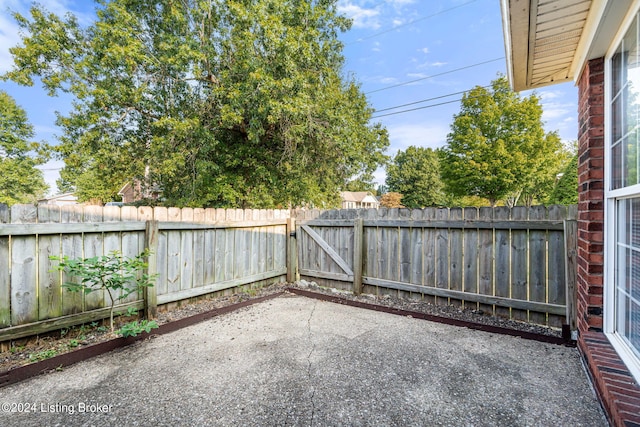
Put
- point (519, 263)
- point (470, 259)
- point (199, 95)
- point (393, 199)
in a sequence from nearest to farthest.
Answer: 1. point (519, 263)
2. point (470, 259)
3. point (199, 95)
4. point (393, 199)

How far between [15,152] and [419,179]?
3441 cm

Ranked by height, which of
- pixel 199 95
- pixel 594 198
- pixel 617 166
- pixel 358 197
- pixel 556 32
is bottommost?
pixel 594 198

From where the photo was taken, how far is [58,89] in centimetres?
744

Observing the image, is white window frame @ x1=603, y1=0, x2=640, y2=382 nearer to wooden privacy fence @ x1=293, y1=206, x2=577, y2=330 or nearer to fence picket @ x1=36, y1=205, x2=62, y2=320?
wooden privacy fence @ x1=293, y1=206, x2=577, y2=330

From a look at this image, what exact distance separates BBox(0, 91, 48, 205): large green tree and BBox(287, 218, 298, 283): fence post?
22.3 meters

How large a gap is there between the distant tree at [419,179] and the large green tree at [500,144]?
48.1 feet

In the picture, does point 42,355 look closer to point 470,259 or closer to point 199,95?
point 470,259

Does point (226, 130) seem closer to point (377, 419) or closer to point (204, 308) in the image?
point (204, 308)

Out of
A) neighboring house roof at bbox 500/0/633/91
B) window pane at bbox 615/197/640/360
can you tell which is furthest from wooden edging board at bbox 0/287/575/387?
neighboring house roof at bbox 500/0/633/91

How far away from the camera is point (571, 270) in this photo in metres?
2.81

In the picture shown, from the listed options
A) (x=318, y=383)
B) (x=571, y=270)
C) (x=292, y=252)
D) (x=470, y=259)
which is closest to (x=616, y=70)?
(x=571, y=270)

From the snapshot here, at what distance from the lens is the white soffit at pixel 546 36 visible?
1.81m

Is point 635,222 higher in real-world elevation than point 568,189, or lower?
lower

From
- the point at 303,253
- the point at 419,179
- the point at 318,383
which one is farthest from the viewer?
the point at 419,179
